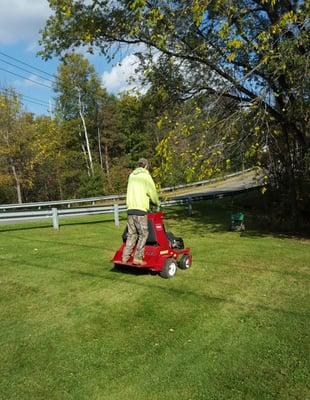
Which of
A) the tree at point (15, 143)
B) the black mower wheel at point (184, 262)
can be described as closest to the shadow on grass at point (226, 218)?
the black mower wheel at point (184, 262)

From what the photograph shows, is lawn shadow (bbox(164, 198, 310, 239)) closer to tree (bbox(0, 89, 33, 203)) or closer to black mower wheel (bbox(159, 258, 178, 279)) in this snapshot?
black mower wheel (bbox(159, 258, 178, 279))

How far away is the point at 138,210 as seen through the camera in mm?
8672

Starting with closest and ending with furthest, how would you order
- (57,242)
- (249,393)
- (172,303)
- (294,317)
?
(249,393), (294,317), (172,303), (57,242)

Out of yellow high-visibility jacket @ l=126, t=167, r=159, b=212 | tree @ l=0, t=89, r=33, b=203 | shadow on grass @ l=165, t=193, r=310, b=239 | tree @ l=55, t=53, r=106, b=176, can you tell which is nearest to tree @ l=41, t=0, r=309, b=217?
shadow on grass @ l=165, t=193, r=310, b=239

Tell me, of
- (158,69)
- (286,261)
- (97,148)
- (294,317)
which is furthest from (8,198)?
(294,317)

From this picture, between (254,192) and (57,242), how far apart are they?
21424mm

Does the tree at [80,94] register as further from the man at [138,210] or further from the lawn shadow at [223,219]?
the man at [138,210]

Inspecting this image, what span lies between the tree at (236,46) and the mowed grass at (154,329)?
469 centimetres

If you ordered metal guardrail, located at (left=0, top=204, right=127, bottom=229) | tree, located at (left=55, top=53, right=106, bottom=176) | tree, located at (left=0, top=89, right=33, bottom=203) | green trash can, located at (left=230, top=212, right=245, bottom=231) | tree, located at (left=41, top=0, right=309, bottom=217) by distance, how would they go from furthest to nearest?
tree, located at (left=55, top=53, right=106, bottom=176), tree, located at (left=0, top=89, right=33, bottom=203), metal guardrail, located at (left=0, top=204, right=127, bottom=229), green trash can, located at (left=230, top=212, right=245, bottom=231), tree, located at (left=41, top=0, right=309, bottom=217)

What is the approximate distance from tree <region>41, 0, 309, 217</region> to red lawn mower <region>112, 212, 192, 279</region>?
4733 mm

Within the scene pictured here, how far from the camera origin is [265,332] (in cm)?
606

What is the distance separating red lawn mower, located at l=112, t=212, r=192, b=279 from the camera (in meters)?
8.62

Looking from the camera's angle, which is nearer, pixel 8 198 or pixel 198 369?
pixel 198 369

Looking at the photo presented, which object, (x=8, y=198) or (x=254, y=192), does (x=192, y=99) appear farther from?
(x=8, y=198)
